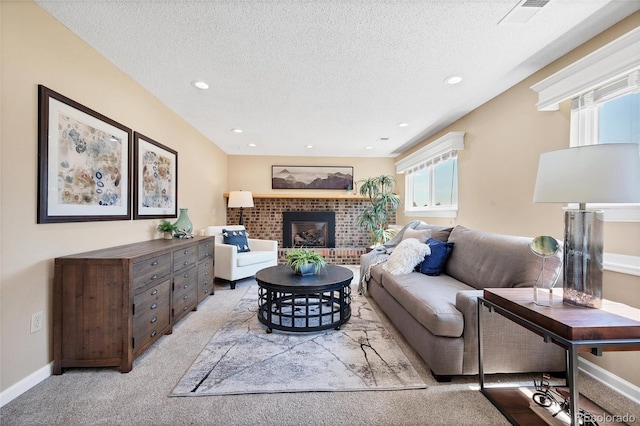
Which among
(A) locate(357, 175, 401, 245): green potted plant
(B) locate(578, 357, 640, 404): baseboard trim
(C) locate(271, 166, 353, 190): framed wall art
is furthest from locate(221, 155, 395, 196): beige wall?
(B) locate(578, 357, 640, 404): baseboard trim

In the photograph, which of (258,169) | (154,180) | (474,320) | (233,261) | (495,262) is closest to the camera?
(474,320)

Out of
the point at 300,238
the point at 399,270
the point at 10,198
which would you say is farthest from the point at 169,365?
the point at 300,238

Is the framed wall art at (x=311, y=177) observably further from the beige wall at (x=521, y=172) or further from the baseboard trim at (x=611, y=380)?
the baseboard trim at (x=611, y=380)

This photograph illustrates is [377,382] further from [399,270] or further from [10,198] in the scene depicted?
[10,198]

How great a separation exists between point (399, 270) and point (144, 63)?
9.96ft

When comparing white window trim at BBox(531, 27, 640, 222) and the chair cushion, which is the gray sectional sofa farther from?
the chair cushion

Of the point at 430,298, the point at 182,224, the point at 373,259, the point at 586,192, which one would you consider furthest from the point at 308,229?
the point at 586,192

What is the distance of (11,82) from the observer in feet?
4.91

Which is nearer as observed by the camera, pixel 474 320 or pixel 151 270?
pixel 474 320

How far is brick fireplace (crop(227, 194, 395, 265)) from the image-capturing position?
555 cm

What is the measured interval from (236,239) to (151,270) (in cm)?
207

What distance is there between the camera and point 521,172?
2.50m

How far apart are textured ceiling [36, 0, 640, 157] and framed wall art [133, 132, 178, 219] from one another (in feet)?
0.82

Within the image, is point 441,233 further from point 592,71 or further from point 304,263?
point 592,71
